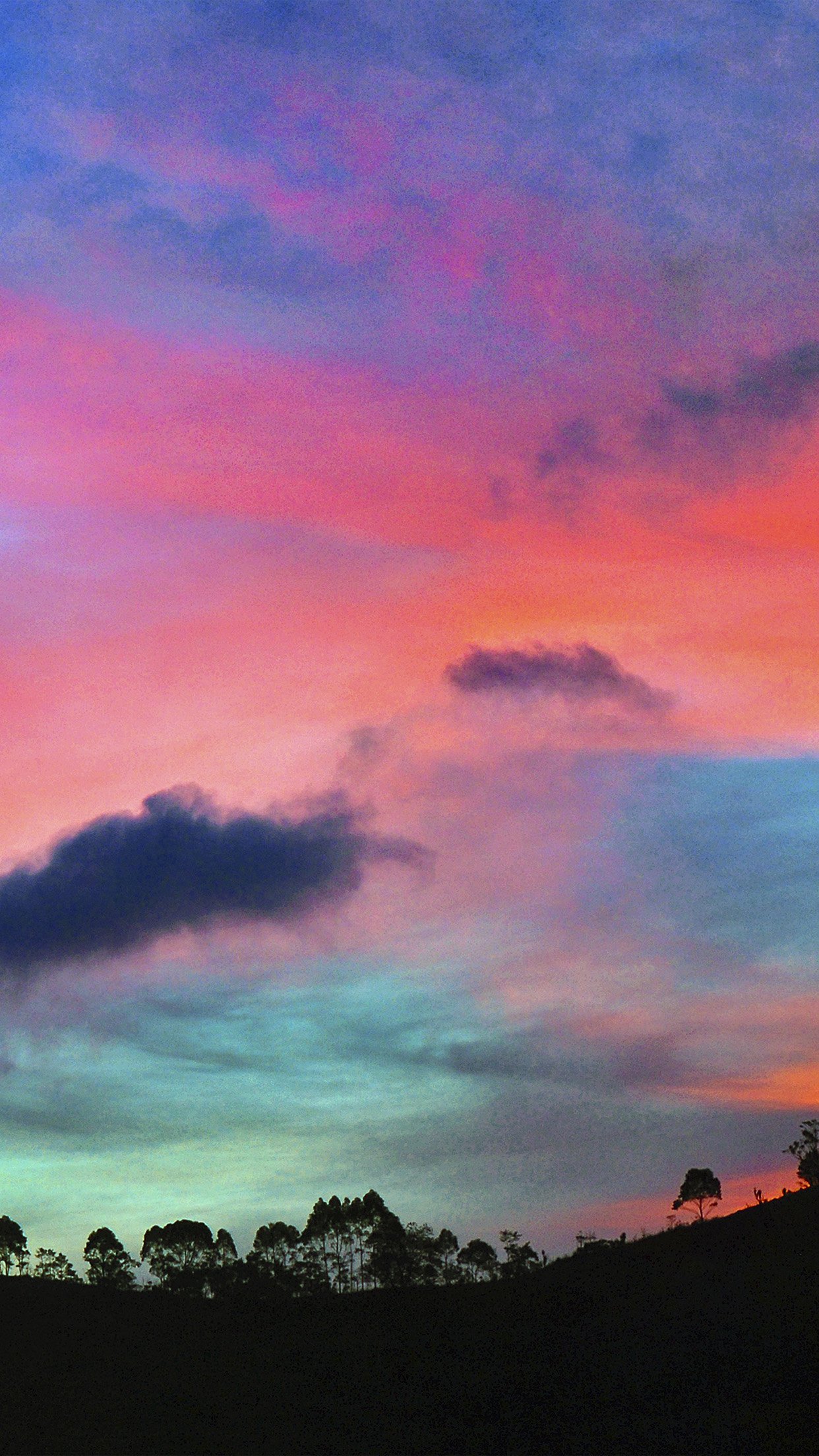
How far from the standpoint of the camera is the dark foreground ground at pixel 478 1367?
62.1m

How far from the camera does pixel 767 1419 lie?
57.2 metres

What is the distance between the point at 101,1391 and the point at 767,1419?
Answer: 38.0m

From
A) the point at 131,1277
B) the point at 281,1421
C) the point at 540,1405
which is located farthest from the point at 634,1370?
the point at 131,1277

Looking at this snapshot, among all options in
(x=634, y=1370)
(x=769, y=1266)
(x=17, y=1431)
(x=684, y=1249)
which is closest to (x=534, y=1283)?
(x=684, y=1249)

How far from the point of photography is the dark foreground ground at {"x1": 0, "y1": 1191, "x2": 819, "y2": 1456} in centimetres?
6209

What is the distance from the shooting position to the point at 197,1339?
280ft

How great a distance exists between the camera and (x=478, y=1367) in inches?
2926

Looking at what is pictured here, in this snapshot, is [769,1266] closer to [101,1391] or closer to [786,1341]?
[786,1341]

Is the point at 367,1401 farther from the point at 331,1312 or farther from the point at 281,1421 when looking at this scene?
the point at 331,1312

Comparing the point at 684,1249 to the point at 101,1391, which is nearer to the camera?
the point at 101,1391

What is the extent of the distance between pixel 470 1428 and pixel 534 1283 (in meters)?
29.1

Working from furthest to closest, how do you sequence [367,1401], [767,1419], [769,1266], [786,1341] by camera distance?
[769,1266] → [367,1401] → [786,1341] → [767,1419]

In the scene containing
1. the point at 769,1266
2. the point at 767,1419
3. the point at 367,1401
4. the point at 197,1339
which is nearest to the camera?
the point at 767,1419

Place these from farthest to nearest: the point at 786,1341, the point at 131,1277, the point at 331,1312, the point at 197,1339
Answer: the point at 131,1277
the point at 331,1312
the point at 197,1339
the point at 786,1341
